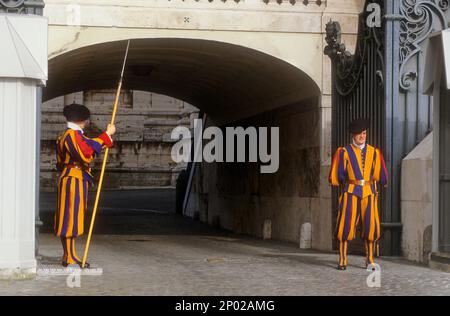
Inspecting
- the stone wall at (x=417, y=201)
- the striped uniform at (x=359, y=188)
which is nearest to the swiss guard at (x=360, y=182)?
the striped uniform at (x=359, y=188)

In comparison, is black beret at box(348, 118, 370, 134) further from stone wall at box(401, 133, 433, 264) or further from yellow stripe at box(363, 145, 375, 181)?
stone wall at box(401, 133, 433, 264)

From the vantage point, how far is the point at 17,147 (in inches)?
390

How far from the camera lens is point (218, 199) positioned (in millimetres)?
22906

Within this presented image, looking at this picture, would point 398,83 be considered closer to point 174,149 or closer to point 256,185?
point 256,185

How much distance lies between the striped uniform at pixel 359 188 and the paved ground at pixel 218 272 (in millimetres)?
429

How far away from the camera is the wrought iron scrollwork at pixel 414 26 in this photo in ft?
42.2

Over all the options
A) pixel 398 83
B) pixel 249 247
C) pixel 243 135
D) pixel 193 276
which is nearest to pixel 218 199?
pixel 243 135

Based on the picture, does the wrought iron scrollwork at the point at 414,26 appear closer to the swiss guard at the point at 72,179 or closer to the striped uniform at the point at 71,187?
the swiss guard at the point at 72,179

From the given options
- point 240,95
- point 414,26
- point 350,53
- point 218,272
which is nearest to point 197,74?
point 240,95

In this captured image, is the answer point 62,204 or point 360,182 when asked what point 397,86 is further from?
point 62,204

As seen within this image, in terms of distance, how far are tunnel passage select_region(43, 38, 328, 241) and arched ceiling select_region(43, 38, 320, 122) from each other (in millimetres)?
17

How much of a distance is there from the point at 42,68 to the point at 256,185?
9610mm

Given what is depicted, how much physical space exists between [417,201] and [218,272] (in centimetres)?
280

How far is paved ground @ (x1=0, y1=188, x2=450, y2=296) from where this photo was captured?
9.29m
